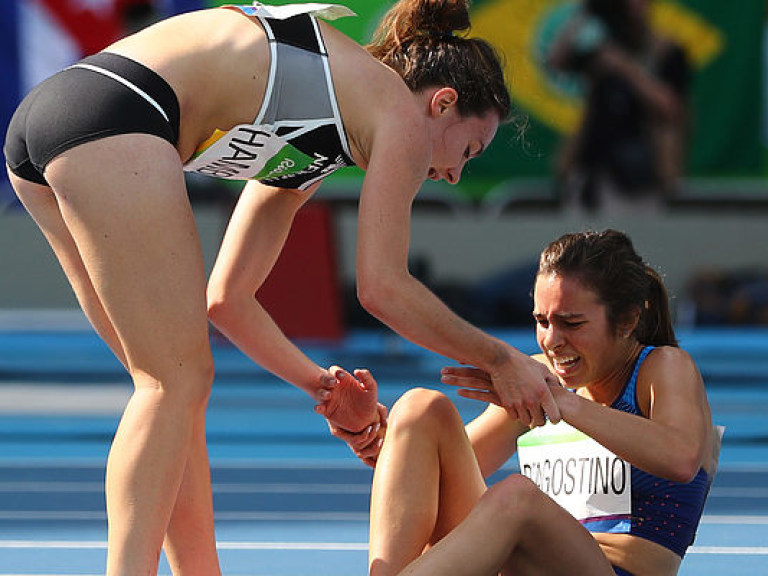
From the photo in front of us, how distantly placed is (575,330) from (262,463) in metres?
3.59

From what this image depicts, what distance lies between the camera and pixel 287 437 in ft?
25.5

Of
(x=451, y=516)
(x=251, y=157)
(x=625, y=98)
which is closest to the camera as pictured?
(x=251, y=157)

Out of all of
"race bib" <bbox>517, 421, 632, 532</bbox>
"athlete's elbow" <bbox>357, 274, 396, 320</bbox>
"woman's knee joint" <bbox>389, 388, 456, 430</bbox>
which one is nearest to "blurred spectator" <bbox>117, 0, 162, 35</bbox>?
"race bib" <bbox>517, 421, 632, 532</bbox>

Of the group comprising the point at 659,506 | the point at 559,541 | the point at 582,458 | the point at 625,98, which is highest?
the point at 625,98

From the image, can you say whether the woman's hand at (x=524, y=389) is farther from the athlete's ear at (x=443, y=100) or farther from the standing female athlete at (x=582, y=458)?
the athlete's ear at (x=443, y=100)

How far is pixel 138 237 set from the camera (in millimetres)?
3246

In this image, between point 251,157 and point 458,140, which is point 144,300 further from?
point 458,140

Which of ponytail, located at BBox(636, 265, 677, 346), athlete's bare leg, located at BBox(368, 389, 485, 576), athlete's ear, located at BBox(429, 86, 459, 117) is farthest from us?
ponytail, located at BBox(636, 265, 677, 346)

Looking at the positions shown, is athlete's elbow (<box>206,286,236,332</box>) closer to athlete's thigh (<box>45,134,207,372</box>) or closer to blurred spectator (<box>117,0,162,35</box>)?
athlete's thigh (<box>45,134,207,372</box>)

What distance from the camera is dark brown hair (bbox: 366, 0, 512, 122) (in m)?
3.47

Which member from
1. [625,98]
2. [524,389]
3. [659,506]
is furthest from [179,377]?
[625,98]

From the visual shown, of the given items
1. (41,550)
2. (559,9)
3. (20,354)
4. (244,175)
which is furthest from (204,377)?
(559,9)

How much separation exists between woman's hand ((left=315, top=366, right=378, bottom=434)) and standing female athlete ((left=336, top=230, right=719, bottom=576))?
0.86 ft

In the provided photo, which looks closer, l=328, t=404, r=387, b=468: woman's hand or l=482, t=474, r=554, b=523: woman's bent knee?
l=482, t=474, r=554, b=523: woman's bent knee
